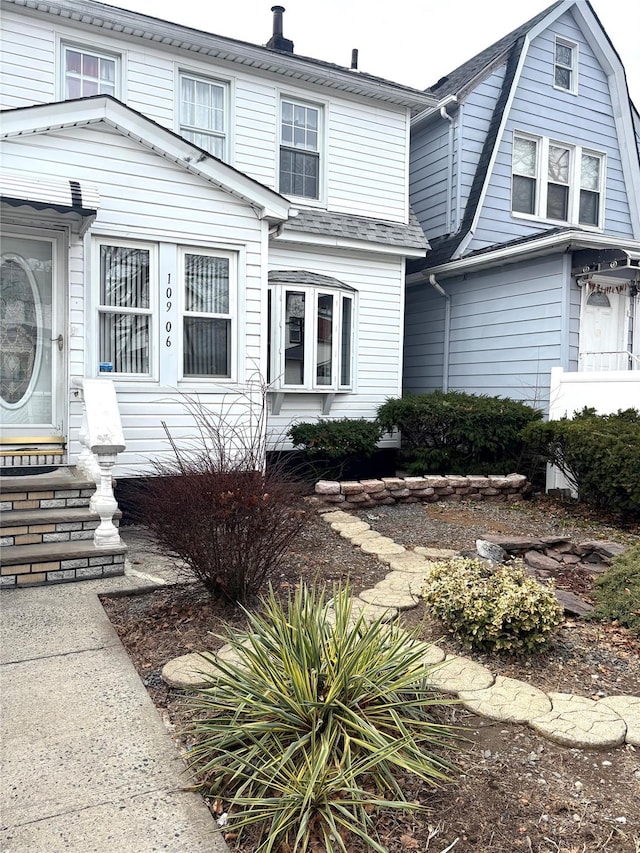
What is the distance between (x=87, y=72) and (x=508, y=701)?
8.62 m

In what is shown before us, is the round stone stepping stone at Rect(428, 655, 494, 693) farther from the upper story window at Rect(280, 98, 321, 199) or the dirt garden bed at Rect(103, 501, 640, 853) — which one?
the upper story window at Rect(280, 98, 321, 199)

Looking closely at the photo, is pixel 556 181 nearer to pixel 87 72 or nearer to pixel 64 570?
pixel 87 72

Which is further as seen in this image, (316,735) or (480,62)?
(480,62)

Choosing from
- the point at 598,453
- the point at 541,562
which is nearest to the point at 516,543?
the point at 541,562

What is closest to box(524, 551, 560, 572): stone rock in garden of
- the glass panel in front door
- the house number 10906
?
the house number 10906

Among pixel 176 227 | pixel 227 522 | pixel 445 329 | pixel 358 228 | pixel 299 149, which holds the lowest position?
pixel 227 522

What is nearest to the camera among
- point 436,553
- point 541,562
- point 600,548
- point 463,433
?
point 541,562

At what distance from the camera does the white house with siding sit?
625 cm

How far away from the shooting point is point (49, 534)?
5.07 meters

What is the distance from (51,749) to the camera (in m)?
2.63

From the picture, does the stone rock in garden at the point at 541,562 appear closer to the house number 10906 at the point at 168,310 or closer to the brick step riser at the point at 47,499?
the brick step riser at the point at 47,499

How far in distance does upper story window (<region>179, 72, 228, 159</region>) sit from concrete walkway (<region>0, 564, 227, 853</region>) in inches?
282

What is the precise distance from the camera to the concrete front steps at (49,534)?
473 cm

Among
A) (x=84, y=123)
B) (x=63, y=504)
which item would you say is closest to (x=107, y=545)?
(x=63, y=504)
